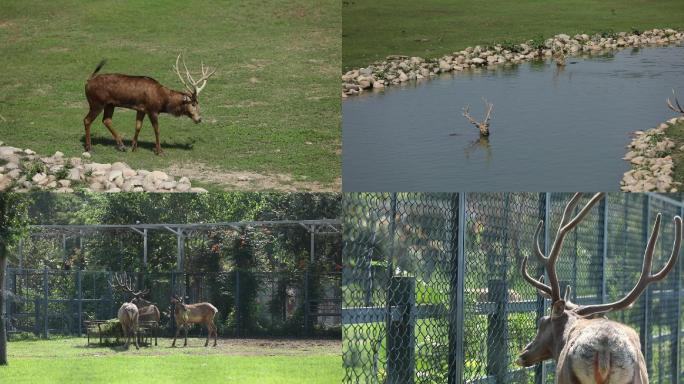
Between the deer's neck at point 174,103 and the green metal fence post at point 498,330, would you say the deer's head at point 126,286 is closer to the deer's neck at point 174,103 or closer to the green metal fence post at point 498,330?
the deer's neck at point 174,103

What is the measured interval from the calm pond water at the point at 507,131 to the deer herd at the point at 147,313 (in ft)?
8.47

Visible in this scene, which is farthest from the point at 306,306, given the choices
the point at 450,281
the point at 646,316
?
the point at 450,281

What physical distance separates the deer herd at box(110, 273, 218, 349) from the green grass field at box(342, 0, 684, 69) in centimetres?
633

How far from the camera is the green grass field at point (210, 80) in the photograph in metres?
13.4

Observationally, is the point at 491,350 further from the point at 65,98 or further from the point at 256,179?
the point at 65,98

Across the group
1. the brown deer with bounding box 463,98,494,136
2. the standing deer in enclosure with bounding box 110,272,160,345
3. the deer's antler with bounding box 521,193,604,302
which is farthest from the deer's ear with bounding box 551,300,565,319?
the brown deer with bounding box 463,98,494,136

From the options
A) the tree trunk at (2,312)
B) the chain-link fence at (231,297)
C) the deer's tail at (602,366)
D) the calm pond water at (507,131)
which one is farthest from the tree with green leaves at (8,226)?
the deer's tail at (602,366)

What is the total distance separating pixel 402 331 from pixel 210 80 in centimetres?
1317

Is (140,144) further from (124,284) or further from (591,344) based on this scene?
(591,344)

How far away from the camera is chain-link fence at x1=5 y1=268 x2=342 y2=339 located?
14.2 metres

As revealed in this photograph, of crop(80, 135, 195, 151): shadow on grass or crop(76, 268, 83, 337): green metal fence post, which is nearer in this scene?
crop(80, 135, 195, 151): shadow on grass

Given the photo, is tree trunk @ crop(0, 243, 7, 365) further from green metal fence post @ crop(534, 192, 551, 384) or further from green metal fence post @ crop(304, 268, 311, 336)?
green metal fence post @ crop(534, 192, 551, 384)

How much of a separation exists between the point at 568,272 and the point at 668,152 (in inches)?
361

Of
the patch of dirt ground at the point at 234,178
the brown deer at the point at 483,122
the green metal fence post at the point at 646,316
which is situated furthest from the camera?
the brown deer at the point at 483,122
